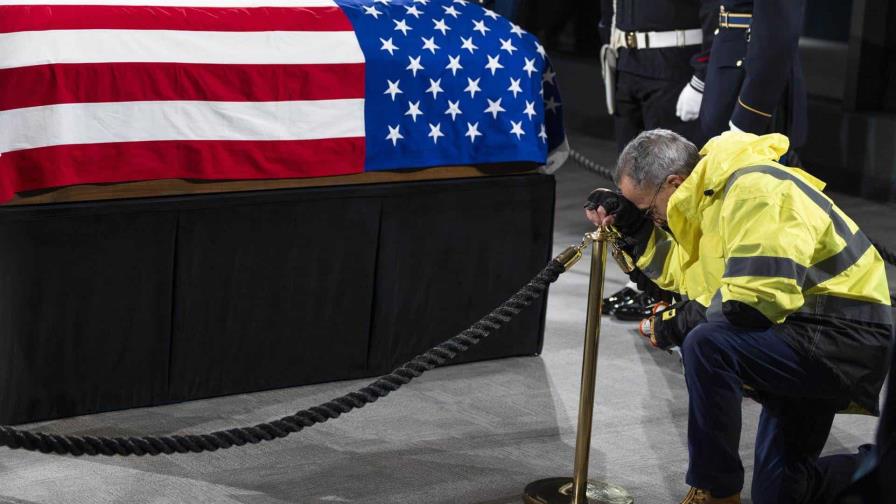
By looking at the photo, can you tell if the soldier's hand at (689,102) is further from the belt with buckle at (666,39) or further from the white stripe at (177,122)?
the white stripe at (177,122)

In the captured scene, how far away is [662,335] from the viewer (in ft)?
12.1

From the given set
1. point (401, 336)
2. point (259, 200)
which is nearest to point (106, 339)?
point (259, 200)

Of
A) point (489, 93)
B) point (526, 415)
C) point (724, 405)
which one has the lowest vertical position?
point (526, 415)

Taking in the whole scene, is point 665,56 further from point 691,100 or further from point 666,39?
point 691,100

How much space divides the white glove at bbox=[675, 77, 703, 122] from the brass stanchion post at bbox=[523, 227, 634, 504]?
148 cm

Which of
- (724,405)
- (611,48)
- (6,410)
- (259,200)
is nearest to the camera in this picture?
(724,405)

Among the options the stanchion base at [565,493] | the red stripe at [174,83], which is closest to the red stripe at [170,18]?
the red stripe at [174,83]

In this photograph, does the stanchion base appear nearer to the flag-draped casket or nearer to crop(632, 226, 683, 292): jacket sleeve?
crop(632, 226, 683, 292): jacket sleeve

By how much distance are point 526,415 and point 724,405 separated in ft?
3.56

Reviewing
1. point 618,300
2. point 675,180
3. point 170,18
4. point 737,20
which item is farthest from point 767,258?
point 618,300

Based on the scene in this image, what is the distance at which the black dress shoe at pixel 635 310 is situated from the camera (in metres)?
5.56

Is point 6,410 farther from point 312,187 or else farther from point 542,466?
point 542,466

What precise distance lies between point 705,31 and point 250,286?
6.37 ft

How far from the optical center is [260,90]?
14.4 ft
